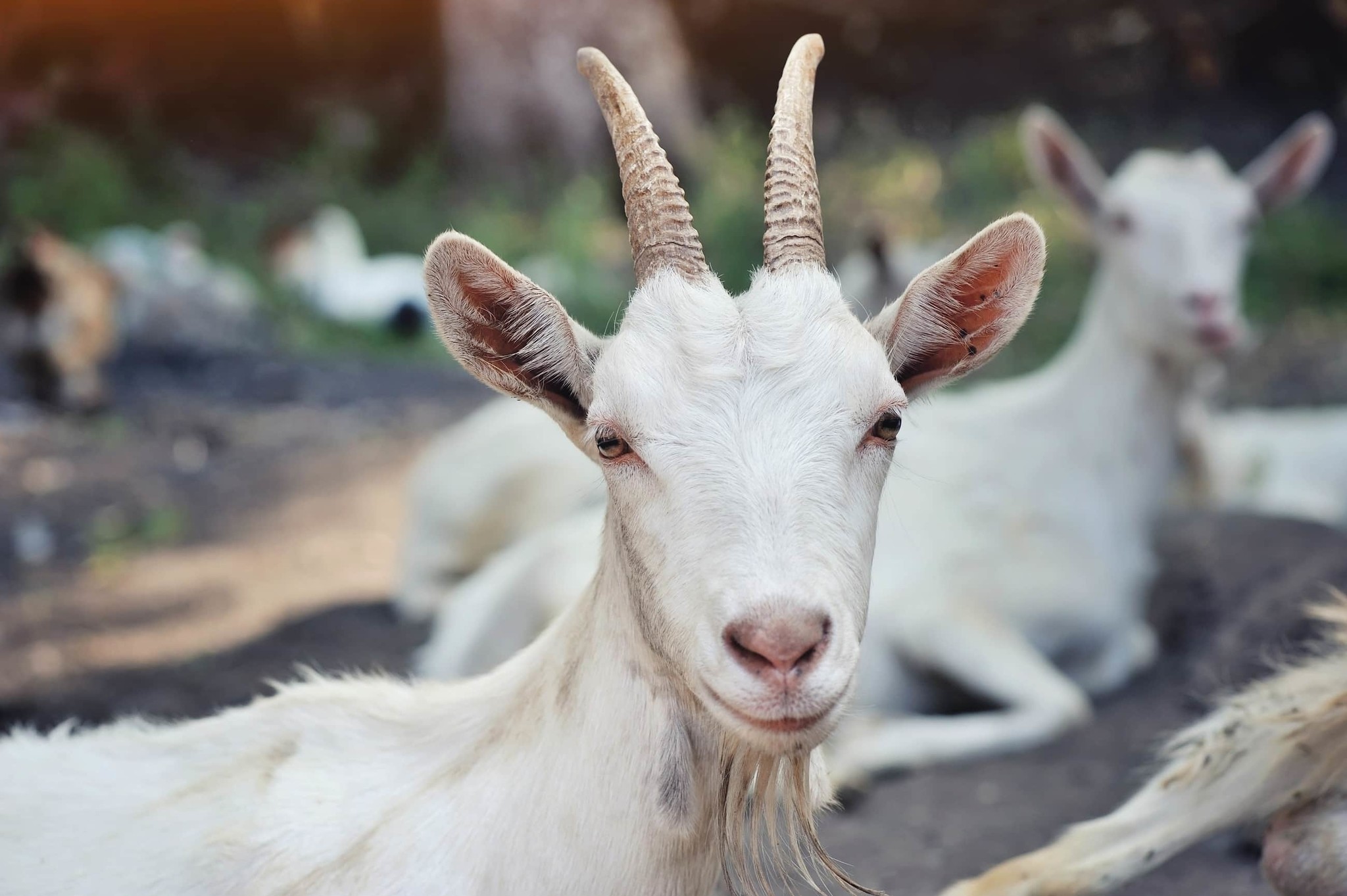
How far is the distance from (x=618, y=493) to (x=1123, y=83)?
10.9 m

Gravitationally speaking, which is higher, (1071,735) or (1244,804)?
(1244,804)

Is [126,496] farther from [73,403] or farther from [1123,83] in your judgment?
[1123,83]

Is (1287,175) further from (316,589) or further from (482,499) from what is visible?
(316,589)

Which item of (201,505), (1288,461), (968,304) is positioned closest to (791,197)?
(968,304)

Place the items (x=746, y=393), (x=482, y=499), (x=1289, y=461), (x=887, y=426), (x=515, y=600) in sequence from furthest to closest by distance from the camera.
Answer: (x=1289, y=461), (x=482, y=499), (x=515, y=600), (x=887, y=426), (x=746, y=393)

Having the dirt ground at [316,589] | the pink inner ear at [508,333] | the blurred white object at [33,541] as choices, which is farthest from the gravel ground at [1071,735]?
the pink inner ear at [508,333]

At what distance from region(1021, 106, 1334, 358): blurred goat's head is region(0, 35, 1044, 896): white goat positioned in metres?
3.36

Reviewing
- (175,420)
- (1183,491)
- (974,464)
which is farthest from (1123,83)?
(175,420)

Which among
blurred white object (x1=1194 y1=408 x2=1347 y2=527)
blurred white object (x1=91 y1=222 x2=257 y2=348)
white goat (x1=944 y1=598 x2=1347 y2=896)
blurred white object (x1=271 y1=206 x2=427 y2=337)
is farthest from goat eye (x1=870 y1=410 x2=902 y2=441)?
blurred white object (x1=271 y1=206 x2=427 y2=337)

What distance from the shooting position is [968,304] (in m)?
2.80

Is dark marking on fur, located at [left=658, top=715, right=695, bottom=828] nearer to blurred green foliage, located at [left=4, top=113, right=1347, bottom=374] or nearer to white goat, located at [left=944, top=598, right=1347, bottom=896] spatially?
white goat, located at [left=944, top=598, right=1347, bottom=896]

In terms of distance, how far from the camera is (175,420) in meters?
9.32

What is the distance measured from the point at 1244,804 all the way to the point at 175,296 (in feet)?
31.7

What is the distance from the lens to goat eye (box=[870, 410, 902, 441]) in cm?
249
